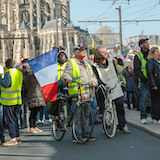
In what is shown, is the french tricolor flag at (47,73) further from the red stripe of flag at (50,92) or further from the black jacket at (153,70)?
the black jacket at (153,70)

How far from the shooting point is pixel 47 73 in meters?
6.81

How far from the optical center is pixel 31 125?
8750mm

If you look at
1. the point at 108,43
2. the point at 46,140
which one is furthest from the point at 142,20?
the point at 108,43

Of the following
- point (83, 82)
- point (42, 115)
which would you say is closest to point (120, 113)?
point (83, 82)

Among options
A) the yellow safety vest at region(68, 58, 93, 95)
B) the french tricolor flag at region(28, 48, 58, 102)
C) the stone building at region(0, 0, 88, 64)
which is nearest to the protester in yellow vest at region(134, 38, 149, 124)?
the yellow safety vest at region(68, 58, 93, 95)

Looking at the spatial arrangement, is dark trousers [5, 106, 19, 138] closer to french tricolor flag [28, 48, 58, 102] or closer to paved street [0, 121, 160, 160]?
paved street [0, 121, 160, 160]

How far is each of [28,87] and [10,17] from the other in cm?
8377

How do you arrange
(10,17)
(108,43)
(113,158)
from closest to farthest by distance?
1. (113,158)
2. (10,17)
3. (108,43)

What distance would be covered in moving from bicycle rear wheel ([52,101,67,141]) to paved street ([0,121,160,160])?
0.49 ft

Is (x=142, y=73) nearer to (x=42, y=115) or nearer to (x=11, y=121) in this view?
(x=11, y=121)

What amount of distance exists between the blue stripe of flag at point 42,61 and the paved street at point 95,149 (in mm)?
1668

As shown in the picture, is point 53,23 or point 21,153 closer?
point 21,153

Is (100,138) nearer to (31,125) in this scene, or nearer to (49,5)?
(31,125)

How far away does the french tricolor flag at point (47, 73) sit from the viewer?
6758mm
